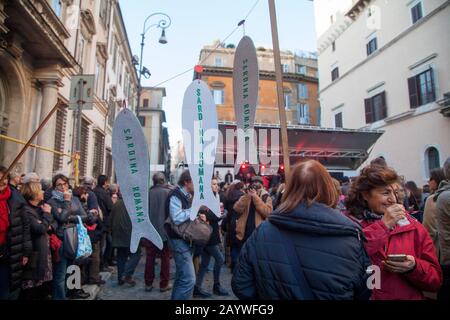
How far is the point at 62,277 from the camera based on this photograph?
3887 millimetres

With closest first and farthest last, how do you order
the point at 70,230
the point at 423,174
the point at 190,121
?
1. the point at 190,121
2. the point at 70,230
3. the point at 423,174

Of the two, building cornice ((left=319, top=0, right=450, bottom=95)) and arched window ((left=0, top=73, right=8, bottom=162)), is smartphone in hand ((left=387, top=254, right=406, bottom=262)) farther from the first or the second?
building cornice ((left=319, top=0, right=450, bottom=95))

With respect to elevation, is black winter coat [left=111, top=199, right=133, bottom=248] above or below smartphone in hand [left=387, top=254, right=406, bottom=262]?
below

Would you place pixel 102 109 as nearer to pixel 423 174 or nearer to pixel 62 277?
pixel 62 277

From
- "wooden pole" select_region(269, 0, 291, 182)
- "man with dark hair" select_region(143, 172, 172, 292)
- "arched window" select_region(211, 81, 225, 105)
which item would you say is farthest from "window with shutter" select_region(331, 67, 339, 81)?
"wooden pole" select_region(269, 0, 291, 182)

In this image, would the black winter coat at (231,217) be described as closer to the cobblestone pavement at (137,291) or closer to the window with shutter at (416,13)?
the cobblestone pavement at (137,291)

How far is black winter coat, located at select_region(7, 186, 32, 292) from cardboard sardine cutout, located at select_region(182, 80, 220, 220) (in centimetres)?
170

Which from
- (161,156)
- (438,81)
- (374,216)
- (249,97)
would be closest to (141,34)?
(249,97)

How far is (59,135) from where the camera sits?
374 inches

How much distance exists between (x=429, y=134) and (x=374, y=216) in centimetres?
1602

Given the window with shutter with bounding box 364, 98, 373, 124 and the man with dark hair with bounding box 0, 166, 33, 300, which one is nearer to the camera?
the man with dark hair with bounding box 0, 166, 33, 300

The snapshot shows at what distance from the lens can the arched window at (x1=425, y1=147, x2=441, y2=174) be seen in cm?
1486

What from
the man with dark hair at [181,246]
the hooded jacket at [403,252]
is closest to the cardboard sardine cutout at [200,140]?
the man with dark hair at [181,246]

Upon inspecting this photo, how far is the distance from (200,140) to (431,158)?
A: 1582 centimetres
